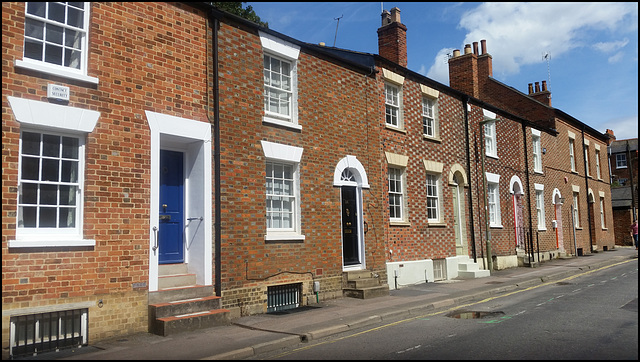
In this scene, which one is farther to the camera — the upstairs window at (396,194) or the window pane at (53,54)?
the upstairs window at (396,194)

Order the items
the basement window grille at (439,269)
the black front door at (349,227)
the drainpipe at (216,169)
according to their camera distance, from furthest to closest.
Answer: the basement window grille at (439,269)
the black front door at (349,227)
the drainpipe at (216,169)

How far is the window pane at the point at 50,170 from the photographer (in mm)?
7738

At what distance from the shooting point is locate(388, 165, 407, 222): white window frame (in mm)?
15125

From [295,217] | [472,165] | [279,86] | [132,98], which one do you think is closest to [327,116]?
[279,86]

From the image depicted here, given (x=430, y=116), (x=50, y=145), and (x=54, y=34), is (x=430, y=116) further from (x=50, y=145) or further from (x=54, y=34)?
(x=50, y=145)

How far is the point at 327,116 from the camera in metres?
12.7

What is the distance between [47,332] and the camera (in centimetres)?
747

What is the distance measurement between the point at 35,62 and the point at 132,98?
5.22 ft

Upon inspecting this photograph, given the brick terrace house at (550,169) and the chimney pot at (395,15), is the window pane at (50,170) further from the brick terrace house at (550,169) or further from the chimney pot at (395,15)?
the brick terrace house at (550,169)

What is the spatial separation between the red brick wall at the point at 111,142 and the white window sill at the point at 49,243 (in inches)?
3.0

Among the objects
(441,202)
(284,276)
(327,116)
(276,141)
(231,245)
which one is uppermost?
(327,116)

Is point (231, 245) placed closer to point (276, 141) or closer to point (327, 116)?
point (276, 141)

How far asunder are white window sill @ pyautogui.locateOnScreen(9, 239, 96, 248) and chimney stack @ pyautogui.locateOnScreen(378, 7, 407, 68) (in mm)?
12420

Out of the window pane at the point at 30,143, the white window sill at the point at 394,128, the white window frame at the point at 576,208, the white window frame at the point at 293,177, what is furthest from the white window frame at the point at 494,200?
the window pane at the point at 30,143
